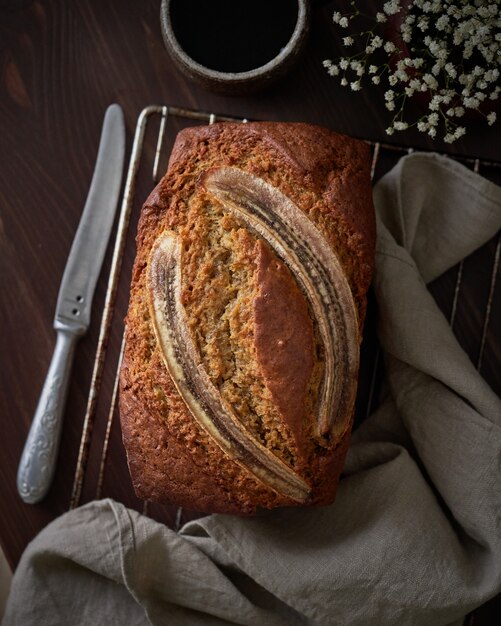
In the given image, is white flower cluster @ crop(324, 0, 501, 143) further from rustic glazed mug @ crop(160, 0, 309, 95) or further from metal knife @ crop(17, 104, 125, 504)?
metal knife @ crop(17, 104, 125, 504)

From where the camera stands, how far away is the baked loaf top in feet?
3.76

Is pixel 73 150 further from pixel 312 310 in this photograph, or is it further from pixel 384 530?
pixel 384 530

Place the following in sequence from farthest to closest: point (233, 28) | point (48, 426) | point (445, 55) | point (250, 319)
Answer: point (48, 426) → point (233, 28) → point (445, 55) → point (250, 319)

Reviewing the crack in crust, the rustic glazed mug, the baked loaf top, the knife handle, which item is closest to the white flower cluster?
the rustic glazed mug

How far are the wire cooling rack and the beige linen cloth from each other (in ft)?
0.20

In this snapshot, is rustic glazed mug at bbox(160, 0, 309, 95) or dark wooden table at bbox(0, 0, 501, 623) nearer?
rustic glazed mug at bbox(160, 0, 309, 95)

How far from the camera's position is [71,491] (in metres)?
1.54

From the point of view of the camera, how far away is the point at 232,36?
4.53 ft

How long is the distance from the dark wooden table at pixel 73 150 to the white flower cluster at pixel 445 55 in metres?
0.16

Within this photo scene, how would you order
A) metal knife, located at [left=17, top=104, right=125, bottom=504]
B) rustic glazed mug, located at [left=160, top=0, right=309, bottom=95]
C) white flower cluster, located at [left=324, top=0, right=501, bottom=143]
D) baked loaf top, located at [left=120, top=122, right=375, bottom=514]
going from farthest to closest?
metal knife, located at [left=17, top=104, right=125, bottom=504], rustic glazed mug, located at [left=160, top=0, right=309, bottom=95], white flower cluster, located at [left=324, top=0, right=501, bottom=143], baked loaf top, located at [left=120, top=122, right=375, bottom=514]

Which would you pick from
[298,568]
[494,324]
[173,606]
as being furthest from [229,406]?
[494,324]

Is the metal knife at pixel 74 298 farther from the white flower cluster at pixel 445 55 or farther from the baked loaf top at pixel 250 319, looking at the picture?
the white flower cluster at pixel 445 55

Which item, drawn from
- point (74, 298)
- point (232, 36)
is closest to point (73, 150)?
point (74, 298)

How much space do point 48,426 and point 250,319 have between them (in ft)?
2.02
